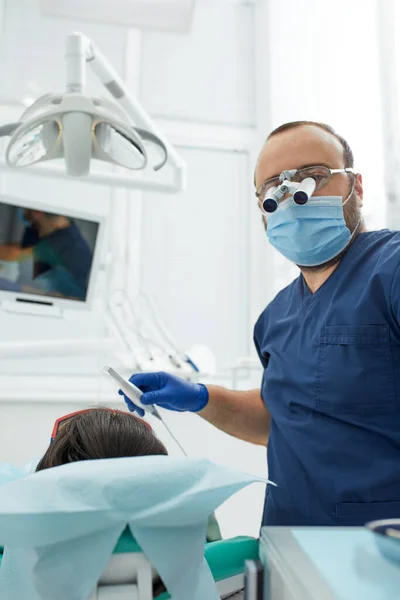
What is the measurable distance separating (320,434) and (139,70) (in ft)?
Result: 7.38

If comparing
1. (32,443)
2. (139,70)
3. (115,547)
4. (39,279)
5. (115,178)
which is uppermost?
(139,70)

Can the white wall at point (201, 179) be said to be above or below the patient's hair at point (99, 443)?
above

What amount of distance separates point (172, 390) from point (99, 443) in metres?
0.42

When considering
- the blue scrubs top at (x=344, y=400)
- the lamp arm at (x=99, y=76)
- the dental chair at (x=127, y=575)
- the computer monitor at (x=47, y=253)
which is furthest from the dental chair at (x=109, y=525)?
the computer monitor at (x=47, y=253)

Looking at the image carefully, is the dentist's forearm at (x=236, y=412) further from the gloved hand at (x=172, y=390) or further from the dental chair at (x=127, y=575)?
the dental chair at (x=127, y=575)

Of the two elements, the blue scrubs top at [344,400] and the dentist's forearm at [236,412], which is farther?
the dentist's forearm at [236,412]

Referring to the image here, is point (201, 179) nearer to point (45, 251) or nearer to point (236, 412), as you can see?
point (45, 251)

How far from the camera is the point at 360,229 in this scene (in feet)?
3.98

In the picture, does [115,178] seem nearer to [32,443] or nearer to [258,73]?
[32,443]

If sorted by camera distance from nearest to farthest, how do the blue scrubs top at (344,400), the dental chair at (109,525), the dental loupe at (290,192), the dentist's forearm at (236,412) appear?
1. the dental chair at (109,525)
2. the blue scrubs top at (344,400)
3. the dental loupe at (290,192)
4. the dentist's forearm at (236,412)

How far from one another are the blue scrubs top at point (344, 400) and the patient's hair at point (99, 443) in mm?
339

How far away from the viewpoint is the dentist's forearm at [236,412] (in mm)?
1305

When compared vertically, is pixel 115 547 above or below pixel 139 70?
below

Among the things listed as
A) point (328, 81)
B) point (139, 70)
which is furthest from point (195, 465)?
point (139, 70)
